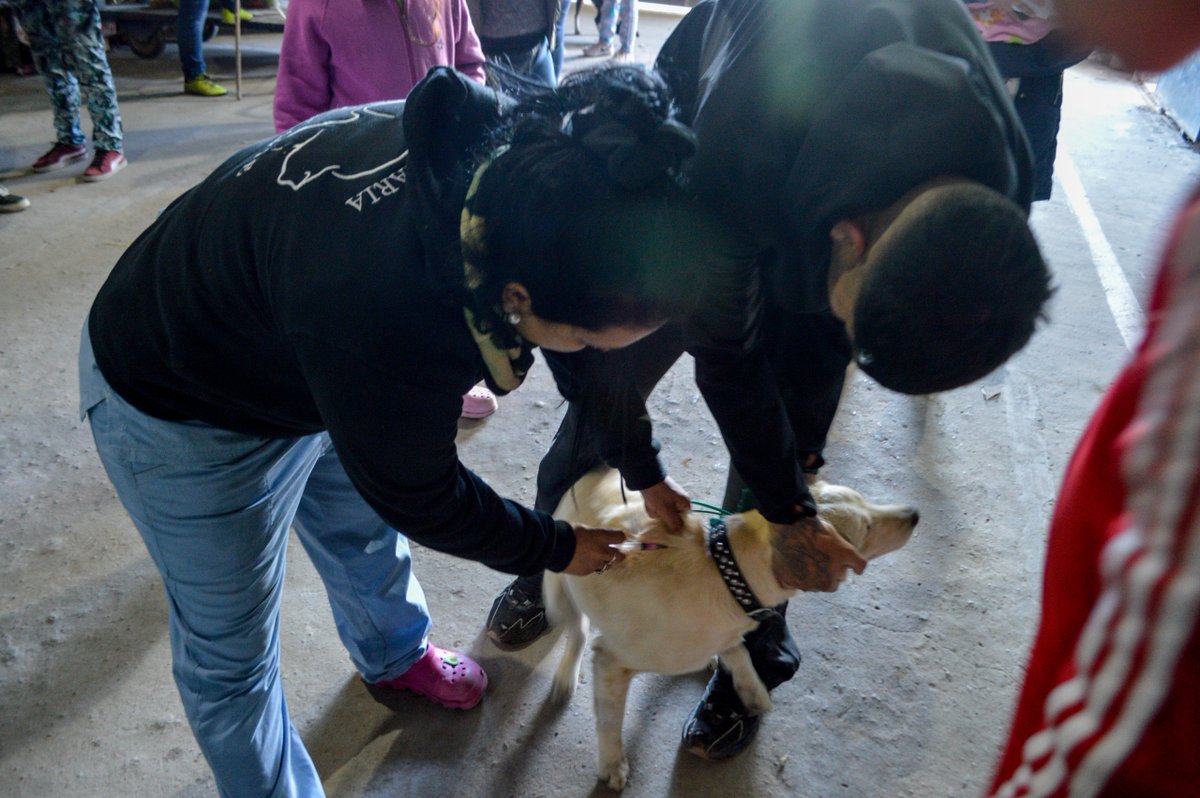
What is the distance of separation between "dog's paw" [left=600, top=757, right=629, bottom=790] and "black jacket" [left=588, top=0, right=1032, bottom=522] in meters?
0.88

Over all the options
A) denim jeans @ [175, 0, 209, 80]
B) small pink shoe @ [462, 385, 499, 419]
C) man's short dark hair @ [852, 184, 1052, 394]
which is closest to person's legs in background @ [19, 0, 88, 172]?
denim jeans @ [175, 0, 209, 80]

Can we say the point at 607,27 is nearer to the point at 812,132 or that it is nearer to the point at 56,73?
the point at 56,73

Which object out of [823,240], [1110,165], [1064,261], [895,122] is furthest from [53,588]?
[1110,165]

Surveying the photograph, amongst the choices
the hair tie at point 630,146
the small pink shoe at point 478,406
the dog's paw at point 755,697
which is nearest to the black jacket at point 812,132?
the hair tie at point 630,146

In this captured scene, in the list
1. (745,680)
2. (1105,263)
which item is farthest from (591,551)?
(1105,263)

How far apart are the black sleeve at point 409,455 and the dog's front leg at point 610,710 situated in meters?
0.57

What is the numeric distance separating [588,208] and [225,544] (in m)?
0.79

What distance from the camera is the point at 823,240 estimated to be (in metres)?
1.03

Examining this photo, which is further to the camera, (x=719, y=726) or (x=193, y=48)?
(x=193, y=48)

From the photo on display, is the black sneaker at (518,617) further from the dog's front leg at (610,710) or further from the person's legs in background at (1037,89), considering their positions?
the person's legs in background at (1037,89)

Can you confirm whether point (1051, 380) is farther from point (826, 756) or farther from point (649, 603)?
point (649, 603)

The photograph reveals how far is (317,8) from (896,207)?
6.28ft

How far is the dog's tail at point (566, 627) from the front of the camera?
5.60 ft

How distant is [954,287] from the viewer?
2.68 ft
